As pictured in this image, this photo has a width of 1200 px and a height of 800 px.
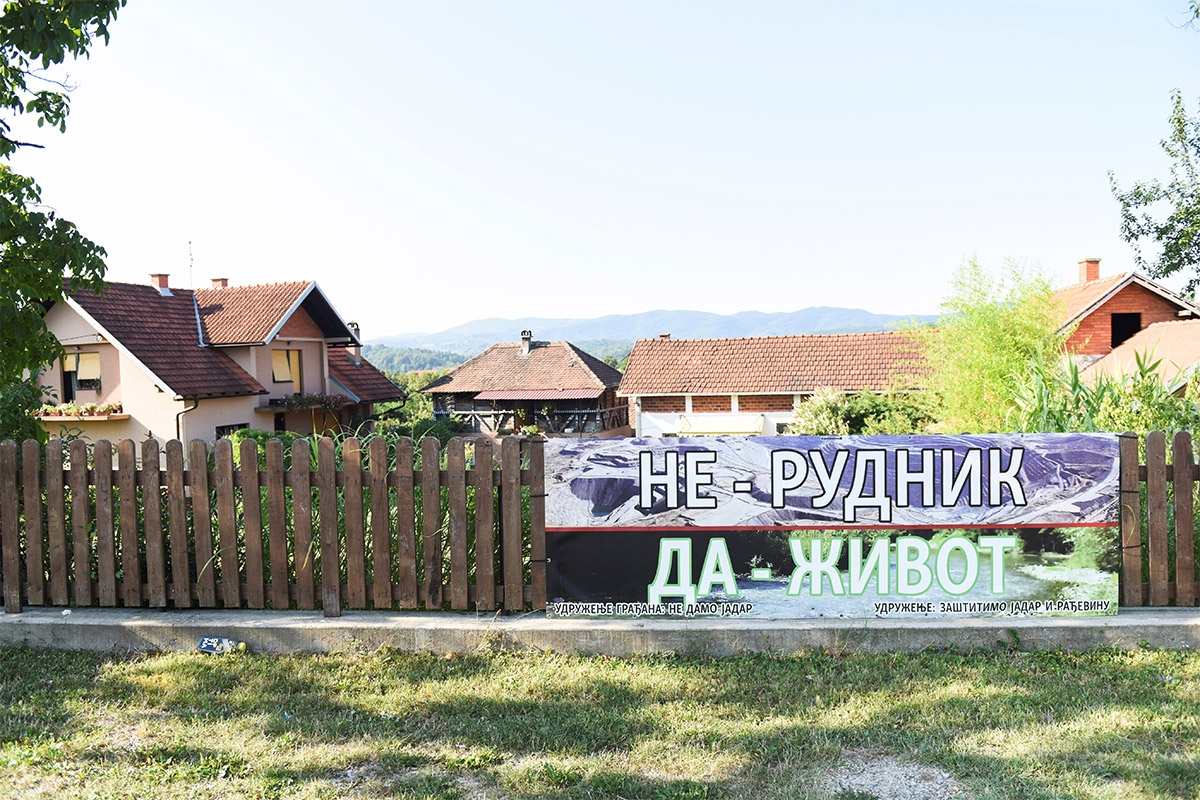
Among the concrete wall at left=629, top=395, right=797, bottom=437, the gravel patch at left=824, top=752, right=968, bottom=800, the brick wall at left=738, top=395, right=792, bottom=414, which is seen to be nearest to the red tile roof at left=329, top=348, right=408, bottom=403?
the concrete wall at left=629, top=395, right=797, bottom=437

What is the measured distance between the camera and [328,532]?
574 cm

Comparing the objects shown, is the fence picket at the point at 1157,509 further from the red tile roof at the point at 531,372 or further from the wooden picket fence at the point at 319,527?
the red tile roof at the point at 531,372

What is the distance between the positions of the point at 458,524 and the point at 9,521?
313 centimetres

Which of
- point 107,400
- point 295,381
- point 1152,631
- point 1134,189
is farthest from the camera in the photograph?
point 295,381

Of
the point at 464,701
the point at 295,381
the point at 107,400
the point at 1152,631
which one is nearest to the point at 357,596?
the point at 464,701

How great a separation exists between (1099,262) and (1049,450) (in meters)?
35.2

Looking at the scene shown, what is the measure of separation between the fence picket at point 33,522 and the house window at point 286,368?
25.0m

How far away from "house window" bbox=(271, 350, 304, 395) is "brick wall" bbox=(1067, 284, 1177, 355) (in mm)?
26401

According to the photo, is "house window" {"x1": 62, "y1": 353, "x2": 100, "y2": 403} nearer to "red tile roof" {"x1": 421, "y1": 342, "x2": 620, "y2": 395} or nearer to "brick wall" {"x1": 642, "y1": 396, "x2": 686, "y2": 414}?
"brick wall" {"x1": 642, "y1": 396, "x2": 686, "y2": 414}

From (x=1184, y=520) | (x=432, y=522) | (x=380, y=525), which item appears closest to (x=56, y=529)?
(x=380, y=525)

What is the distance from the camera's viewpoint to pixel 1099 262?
3569cm

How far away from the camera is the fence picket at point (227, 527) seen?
5816 mm

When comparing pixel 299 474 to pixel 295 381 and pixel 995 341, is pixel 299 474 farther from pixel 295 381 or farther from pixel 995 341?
pixel 295 381

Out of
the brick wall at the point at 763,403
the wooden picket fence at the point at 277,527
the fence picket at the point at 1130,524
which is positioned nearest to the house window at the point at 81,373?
the brick wall at the point at 763,403
